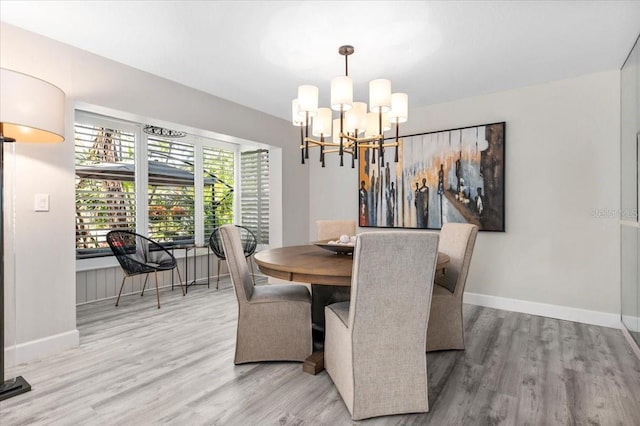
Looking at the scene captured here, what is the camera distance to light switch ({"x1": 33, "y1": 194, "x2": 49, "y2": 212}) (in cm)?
260

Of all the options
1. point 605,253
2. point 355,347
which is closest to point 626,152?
point 605,253

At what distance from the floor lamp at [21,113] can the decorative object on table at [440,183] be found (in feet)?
9.59


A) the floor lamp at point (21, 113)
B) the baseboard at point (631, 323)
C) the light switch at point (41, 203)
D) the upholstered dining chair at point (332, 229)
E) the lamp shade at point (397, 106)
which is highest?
the lamp shade at point (397, 106)

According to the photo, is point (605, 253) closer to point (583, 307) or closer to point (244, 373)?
point (583, 307)

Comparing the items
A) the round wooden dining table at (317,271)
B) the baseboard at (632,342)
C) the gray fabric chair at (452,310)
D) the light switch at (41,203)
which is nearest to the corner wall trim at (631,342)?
the baseboard at (632,342)

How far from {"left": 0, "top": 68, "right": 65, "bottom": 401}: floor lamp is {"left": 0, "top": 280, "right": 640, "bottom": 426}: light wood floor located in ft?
0.53

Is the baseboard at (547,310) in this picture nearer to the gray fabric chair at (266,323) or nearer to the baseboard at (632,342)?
the baseboard at (632,342)

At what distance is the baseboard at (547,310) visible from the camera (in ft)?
10.6

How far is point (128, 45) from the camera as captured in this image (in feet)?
9.11

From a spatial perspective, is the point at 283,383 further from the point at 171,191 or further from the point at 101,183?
the point at 171,191

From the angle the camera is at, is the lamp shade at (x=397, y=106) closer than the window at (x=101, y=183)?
Yes

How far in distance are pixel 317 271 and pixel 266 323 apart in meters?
0.66

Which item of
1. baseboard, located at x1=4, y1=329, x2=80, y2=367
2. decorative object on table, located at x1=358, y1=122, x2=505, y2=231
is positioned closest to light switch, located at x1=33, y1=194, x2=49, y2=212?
baseboard, located at x1=4, y1=329, x2=80, y2=367

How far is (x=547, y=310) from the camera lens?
11.6 ft
